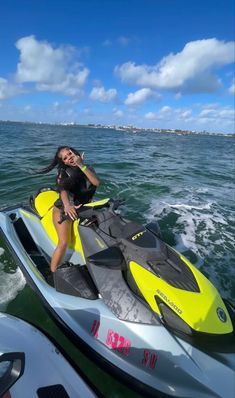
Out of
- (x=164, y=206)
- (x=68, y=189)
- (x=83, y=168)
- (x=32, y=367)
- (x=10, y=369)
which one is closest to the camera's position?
(x=10, y=369)

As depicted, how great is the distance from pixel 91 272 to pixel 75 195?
1.43 meters

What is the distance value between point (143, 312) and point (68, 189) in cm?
199

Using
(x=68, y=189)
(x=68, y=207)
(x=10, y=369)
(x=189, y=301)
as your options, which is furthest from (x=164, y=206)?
(x=10, y=369)

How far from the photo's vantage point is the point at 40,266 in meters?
4.36

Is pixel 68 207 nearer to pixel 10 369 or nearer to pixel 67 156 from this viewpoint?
pixel 67 156

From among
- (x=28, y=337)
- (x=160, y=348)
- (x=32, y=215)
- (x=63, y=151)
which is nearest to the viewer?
(x=28, y=337)

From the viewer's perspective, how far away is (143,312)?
265cm

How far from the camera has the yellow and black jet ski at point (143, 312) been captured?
2383mm

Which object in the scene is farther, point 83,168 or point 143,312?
point 83,168

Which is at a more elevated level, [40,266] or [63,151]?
[63,151]

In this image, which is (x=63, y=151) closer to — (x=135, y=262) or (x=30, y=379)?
(x=135, y=262)

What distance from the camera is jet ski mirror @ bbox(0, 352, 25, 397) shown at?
166 centimetres

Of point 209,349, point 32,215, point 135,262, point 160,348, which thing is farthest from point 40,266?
point 209,349

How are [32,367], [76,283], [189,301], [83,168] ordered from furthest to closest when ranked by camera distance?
[83,168] → [76,283] → [189,301] → [32,367]
